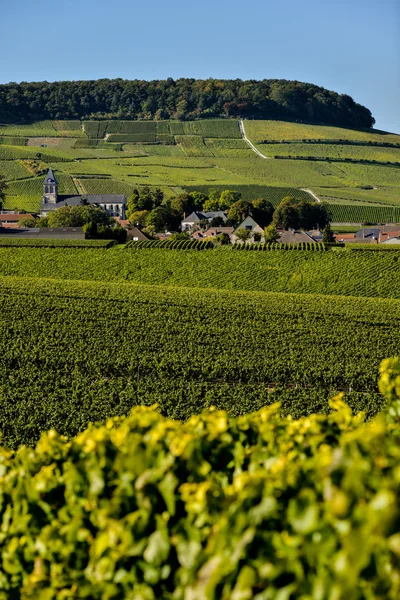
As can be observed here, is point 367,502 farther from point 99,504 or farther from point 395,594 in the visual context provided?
point 99,504

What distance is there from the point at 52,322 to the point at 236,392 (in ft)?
40.4

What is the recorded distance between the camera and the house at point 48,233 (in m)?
79.9

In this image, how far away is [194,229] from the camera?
114 m

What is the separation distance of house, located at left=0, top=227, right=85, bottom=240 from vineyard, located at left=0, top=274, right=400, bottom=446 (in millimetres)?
36201

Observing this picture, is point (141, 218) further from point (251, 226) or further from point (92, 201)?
point (92, 201)

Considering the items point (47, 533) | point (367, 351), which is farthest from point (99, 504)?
point (367, 351)

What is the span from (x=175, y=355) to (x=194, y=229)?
281ft

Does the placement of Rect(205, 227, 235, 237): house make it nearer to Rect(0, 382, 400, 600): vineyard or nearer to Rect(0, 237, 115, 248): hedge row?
Rect(0, 237, 115, 248): hedge row

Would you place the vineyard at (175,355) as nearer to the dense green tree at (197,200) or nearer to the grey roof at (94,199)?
the dense green tree at (197,200)

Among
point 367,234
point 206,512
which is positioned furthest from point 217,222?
point 206,512

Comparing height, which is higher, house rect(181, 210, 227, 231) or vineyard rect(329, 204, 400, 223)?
vineyard rect(329, 204, 400, 223)

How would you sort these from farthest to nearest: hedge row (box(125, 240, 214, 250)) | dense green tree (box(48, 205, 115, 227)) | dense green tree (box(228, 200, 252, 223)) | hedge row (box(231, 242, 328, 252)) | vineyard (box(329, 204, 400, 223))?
vineyard (box(329, 204, 400, 223)), dense green tree (box(228, 200, 252, 223)), dense green tree (box(48, 205, 115, 227)), hedge row (box(125, 240, 214, 250)), hedge row (box(231, 242, 328, 252))

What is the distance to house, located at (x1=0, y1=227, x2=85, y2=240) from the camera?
262ft

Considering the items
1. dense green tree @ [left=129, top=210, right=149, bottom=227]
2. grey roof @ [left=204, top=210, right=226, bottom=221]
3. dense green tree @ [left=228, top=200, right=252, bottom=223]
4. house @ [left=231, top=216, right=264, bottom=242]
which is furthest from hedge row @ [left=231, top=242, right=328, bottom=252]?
grey roof @ [left=204, top=210, right=226, bottom=221]
